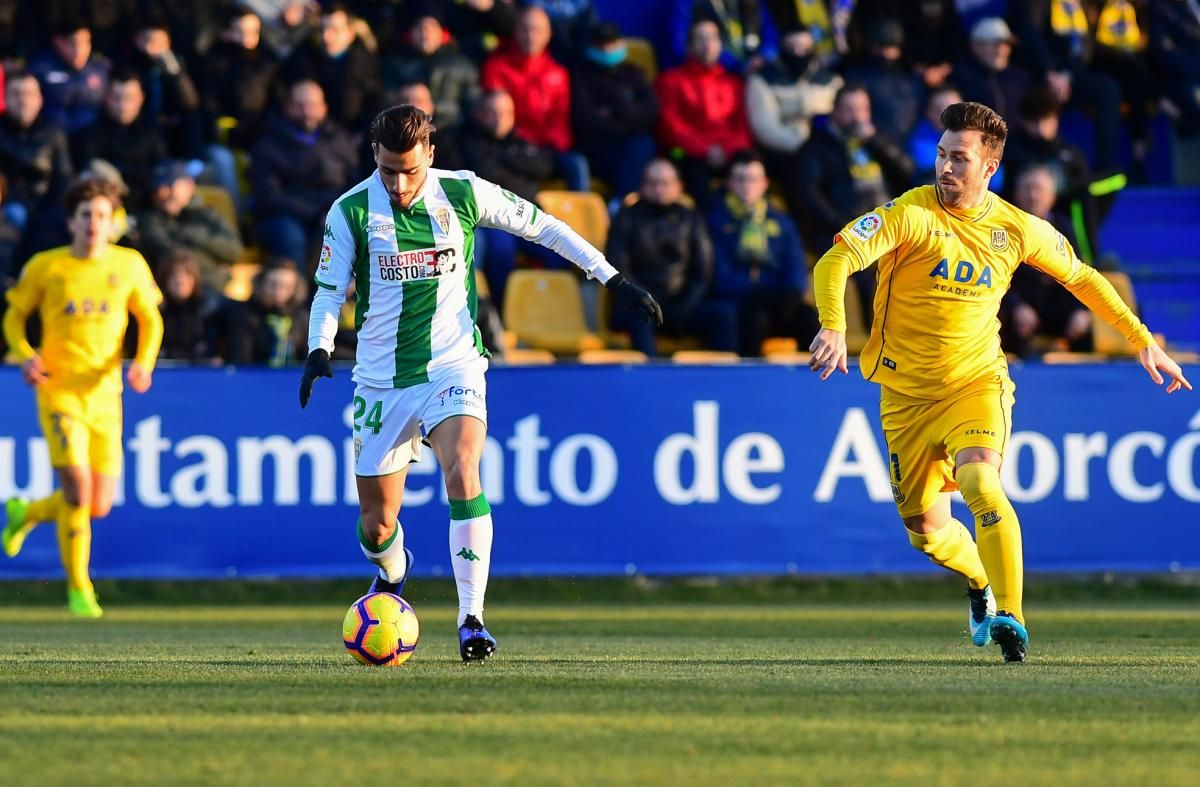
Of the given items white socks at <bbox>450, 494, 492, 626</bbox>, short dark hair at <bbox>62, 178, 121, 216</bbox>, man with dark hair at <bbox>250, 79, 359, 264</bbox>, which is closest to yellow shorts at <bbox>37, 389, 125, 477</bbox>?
short dark hair at <bbox>62, 178, 121, 216</bbox>

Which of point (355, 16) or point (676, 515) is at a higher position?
point (355, 16)

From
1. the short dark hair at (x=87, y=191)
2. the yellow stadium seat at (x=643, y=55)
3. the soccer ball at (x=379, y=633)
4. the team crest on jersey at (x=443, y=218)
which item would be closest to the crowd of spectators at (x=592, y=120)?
the yellow stadium seat at (x=643, y=55)

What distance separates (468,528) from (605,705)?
1987mm

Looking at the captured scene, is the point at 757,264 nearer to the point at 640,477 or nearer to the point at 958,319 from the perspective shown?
the point at 640,477

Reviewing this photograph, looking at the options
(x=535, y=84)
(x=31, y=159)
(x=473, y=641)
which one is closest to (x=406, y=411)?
(x=473, y=641)

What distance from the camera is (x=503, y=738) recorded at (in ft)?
18.6

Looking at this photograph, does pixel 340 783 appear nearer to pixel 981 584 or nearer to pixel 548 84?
pixel 981 584

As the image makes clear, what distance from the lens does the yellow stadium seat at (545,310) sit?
15389mm

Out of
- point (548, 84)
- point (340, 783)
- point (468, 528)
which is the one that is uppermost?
point (548, 84)

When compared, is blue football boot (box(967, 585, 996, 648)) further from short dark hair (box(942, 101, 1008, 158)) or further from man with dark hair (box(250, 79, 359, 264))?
man with dark hair (box(250, 79, 359, 264))

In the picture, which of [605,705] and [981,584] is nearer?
[605,705]

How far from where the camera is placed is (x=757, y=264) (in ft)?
51.2

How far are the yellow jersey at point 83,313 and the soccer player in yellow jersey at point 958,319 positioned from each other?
5.20 m

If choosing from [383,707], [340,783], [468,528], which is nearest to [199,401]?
[468,528]
